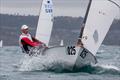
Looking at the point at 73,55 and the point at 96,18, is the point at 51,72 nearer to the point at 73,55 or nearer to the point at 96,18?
the point at 73,55

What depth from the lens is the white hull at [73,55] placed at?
74.4 ft

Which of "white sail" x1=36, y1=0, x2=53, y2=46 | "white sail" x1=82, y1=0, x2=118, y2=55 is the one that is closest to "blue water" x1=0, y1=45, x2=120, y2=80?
"white sail" x1=82, y1=0, x2=118, y2=55

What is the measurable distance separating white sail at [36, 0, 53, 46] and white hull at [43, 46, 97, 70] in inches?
189

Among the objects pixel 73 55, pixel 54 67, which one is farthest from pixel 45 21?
pixel 73 55

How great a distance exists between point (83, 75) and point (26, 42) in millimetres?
2501

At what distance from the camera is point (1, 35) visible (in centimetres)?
11719

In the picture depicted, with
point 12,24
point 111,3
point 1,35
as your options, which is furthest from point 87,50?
point 1,35

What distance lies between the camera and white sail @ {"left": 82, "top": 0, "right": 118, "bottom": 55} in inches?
906

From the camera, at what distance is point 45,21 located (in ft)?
92.0

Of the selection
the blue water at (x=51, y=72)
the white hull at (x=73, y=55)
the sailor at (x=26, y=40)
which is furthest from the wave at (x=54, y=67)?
the sailor at (x=26, y=40)

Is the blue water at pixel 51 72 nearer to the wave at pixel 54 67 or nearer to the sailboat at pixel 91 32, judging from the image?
the wave at pixel 54 67

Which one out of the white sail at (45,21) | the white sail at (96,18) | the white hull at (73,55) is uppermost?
the white sail at (96,18)

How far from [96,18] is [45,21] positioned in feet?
17.5

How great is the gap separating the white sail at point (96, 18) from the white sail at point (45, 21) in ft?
16.0
